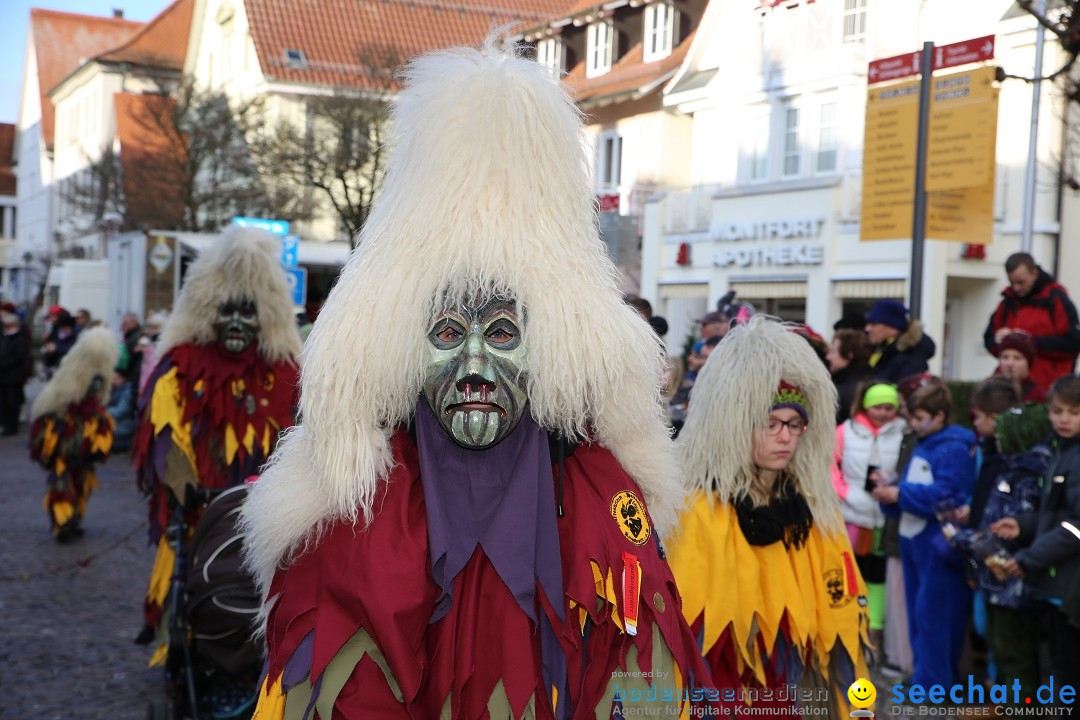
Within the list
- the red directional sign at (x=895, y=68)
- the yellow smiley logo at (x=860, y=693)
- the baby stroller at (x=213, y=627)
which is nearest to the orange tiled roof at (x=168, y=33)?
the red directional sign at (x=895, y=68)

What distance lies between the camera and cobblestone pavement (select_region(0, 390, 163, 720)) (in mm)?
6262

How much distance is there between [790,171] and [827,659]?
16528 mm

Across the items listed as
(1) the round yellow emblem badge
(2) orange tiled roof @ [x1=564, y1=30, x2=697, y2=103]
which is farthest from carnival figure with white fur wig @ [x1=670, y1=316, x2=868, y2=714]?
(2) orange tiled roof @ [x1=564, y1=30, x2=697, y2=103]

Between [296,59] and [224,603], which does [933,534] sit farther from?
[296,59]

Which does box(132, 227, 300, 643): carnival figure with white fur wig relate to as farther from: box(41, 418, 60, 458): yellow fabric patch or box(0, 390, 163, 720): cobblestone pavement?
box(41, 418, 60, 458): yellow fabric patch

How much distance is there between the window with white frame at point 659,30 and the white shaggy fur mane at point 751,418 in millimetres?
20146

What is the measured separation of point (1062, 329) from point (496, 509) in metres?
6.51

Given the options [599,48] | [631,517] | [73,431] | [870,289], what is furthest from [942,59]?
[599,48]

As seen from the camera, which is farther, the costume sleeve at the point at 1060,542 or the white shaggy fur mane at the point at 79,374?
the white shaggy fur mane at the point at 79,374

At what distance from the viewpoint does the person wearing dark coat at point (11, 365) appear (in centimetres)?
1930

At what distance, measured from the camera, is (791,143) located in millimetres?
19312

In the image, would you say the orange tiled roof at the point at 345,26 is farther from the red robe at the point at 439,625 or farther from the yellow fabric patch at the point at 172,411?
the red robe at the point at 439,625

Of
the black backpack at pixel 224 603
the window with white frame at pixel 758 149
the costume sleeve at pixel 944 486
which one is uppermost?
the window with white frame at pixel 758 149

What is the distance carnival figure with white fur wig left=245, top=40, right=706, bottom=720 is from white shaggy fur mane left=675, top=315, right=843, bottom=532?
128 cm
